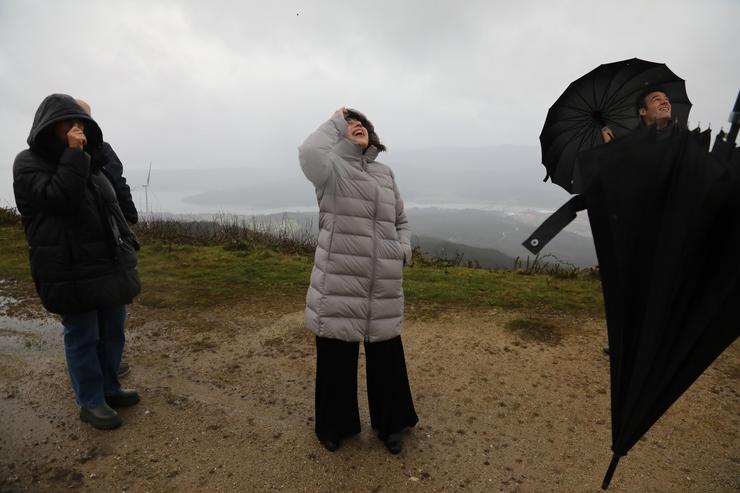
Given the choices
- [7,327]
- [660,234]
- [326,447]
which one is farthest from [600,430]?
[7,327]

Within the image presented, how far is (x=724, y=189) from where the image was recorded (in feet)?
4.05

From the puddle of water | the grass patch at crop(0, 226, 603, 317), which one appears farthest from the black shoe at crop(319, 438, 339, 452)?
the puddle of water

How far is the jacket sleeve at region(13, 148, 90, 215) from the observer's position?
263 cm

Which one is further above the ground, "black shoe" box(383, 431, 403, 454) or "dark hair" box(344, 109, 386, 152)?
"dark hair" box(344, 109, 386, 152)

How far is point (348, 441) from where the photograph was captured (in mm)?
2975

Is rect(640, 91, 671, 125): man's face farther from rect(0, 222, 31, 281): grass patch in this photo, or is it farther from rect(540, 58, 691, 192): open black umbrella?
rect(0, 222, 31, 281): grass patch

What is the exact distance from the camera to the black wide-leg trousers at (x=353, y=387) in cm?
285

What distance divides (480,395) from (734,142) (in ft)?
9.04

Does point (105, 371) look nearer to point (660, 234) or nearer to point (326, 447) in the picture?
point (326, 447)

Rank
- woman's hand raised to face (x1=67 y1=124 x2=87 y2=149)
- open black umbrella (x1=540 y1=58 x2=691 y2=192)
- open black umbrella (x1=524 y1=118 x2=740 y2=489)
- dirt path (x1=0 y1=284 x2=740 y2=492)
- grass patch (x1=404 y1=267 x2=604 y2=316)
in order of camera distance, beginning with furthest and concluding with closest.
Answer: grass patch (x1=404 y1=267 x2=604 y2=316)
open black umbrella (x1=540 y1=58 x2=691 y2=192)
woman's hand raised to face (x1=67 y1=124 x2=87 y2=149)
dirt path (x1=0 y1=284 x2=740 y2=492)
open black umbrella (x1=524 y1=118 x2=740 y2=489)

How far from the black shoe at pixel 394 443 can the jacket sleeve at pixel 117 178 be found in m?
2.71

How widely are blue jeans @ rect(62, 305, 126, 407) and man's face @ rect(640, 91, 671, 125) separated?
3.90 m

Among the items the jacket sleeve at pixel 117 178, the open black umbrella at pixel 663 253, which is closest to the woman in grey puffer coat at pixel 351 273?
the open black umbrella at pixel 663 253

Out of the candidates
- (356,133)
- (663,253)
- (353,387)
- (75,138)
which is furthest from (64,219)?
(663,253)
